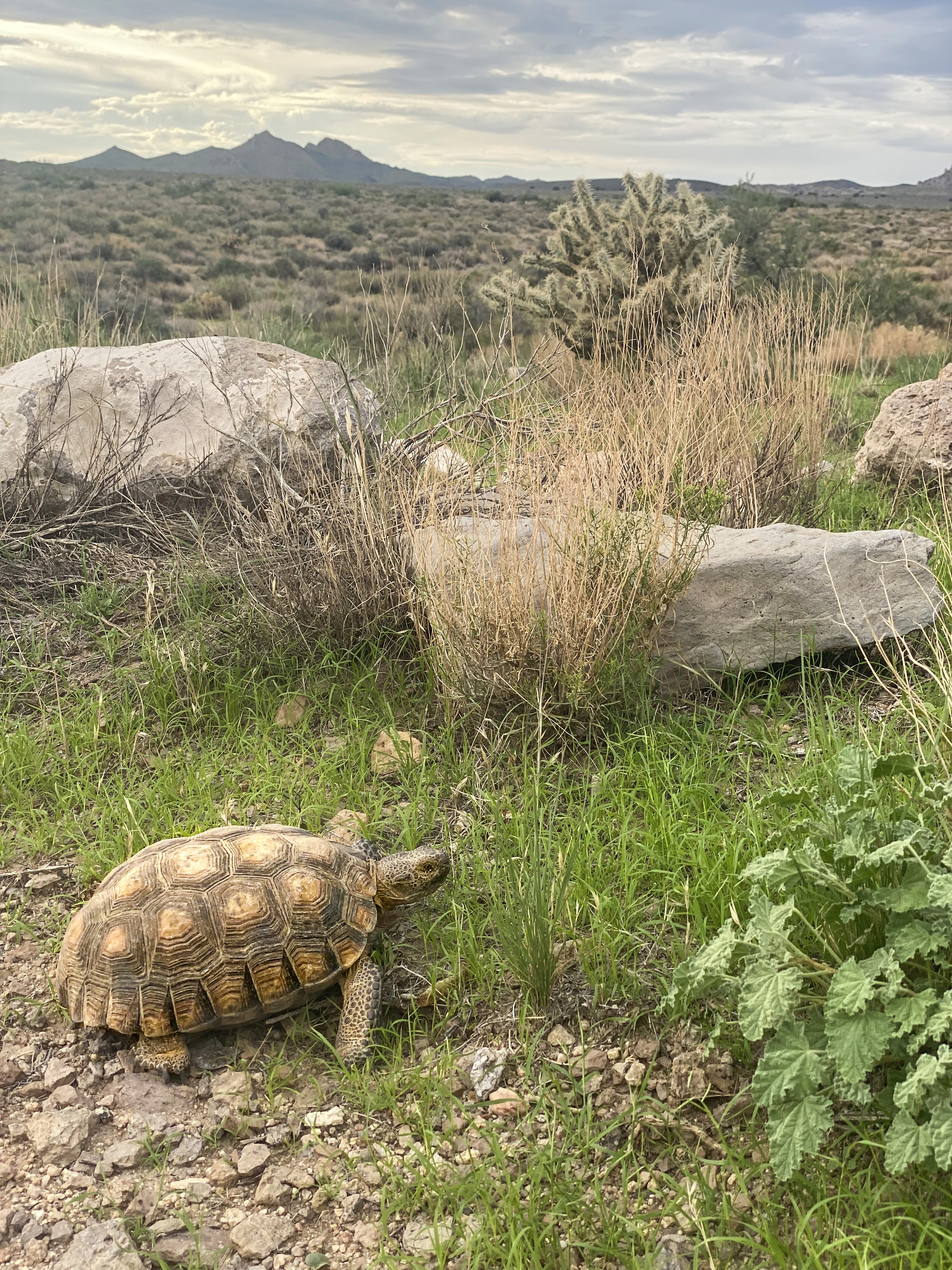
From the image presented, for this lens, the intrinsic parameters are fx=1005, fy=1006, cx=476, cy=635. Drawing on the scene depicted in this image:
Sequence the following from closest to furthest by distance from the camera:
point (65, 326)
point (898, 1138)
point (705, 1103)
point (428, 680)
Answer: point (898, 1138), point (705, 1103), point (428, 680), point (65, 326)

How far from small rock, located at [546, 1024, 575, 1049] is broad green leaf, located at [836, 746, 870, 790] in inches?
38.4

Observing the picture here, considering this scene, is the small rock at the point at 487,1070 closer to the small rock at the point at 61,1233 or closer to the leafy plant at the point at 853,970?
the leafy plant at the point at 853,970

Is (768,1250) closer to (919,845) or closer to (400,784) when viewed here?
(919,845)

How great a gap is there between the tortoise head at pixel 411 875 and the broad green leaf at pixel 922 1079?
1.36 metres

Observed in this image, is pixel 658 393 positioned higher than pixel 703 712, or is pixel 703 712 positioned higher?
pixel 658 393

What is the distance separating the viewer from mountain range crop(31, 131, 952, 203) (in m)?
66.5

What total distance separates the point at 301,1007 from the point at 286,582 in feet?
6.74

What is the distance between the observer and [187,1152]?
2.50 metres

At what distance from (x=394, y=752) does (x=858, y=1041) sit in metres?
2.19

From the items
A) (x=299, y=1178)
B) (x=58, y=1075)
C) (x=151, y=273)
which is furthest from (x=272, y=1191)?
(x=151, y=273)

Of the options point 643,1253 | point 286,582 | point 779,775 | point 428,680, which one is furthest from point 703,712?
point 643,1253

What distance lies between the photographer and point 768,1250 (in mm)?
2004

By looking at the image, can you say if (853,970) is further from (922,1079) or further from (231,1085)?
(231,1085)

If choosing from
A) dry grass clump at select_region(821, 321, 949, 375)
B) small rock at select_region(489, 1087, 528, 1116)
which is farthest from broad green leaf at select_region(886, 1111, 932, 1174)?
dry grass clump at select_region(821, 321, 949, 375)
